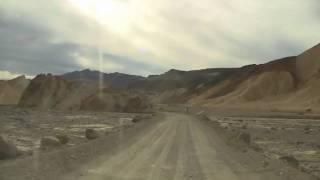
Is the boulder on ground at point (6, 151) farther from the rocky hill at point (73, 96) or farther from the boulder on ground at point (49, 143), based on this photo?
the rocky hill at point (73, 96)

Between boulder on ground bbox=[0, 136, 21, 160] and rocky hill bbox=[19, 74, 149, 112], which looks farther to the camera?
rocky hill bbox=[19, 74, 149, 112]

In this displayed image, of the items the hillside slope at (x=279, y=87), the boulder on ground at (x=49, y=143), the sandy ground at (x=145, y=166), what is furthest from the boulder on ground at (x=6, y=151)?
the hillside slope at (x=279, y=87)

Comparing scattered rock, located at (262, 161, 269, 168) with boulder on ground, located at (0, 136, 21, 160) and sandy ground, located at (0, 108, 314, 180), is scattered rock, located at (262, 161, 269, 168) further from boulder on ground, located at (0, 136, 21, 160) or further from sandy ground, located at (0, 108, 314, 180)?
boulder on ground, located at (0, 136, 21, 160)

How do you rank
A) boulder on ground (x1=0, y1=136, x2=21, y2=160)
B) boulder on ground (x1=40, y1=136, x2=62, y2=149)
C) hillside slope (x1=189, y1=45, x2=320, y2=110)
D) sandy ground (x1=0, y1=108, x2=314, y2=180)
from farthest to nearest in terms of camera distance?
hillside slope (x1=189, y1=45, x2=320, y2=110) < boulder on ground (x1=40, y1=136, x2=62, y2=149) < boulder on ground (x1=0, y1=136, x2=21, y2=160) < sandy ground (x1=0, y1=108, x2=314, y2=180)

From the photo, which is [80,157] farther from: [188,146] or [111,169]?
[188,146]

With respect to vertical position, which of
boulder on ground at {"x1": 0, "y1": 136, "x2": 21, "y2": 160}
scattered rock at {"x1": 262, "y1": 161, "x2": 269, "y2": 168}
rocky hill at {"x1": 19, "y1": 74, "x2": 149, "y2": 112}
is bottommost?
scattered rock at {"x1": 262, "y1": 161, "x2": 269, "y2": 168}

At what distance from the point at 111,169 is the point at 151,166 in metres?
1.66

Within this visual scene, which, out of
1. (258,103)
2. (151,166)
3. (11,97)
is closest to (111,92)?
(258,103)

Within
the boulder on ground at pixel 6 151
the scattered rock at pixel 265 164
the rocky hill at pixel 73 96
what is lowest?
the scattered rock at pixel 265 164

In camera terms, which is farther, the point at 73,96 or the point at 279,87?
the point at 279,87

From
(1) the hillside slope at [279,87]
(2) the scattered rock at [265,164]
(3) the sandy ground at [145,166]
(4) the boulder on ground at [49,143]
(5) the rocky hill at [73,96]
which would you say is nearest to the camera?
(3) the sandy ground at [145,166]

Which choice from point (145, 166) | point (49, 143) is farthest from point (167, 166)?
point (49, 143)

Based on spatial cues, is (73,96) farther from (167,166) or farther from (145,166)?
(145,166)

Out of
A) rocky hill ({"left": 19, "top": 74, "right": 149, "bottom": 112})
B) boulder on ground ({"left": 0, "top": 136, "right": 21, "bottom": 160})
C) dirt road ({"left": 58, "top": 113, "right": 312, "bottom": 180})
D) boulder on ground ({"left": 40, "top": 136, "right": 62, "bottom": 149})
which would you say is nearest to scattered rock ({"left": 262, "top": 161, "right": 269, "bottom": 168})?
dirt road ({"left": 58, "top": 113, "right": 312, "bottom": 180})
